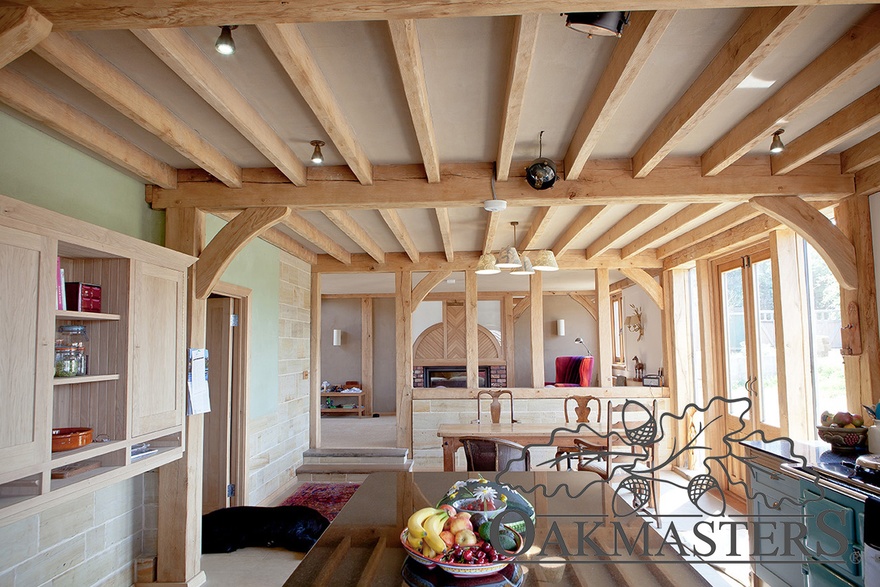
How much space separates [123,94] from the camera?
2484 mm

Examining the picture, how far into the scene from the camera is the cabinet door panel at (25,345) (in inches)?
84.9

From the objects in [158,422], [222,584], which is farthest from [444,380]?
[158,422]

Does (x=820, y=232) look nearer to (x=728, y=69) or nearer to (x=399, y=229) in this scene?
(x=728, y=69)

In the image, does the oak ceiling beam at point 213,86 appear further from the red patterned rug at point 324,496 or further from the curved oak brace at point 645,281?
the curved oak brace at point 645,281

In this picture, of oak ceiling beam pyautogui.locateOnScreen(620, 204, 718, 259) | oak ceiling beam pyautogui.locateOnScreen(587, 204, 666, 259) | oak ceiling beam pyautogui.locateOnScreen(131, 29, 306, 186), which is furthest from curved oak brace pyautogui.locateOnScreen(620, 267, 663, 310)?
oak ceiling beam pyautogui.locateOnScreen(131, 29, 306, 186)

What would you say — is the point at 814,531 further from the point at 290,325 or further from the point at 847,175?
the point at 290,325

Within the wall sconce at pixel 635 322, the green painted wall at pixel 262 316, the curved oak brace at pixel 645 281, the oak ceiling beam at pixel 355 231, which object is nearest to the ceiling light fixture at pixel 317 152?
the oak ceiling beam at pixel 355 231

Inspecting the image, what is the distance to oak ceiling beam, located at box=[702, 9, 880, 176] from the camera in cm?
217

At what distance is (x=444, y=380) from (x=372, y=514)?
31.8 ft

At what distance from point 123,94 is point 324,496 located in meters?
4.48

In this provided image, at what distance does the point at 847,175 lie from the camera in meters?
3.57

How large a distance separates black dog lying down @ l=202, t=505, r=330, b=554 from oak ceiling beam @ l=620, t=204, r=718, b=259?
3.83 m

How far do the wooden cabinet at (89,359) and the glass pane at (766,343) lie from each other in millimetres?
4728

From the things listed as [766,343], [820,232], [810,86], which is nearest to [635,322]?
[766,343]
